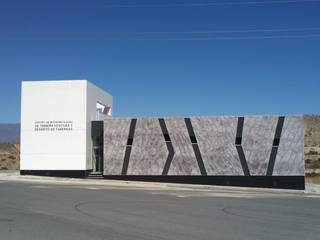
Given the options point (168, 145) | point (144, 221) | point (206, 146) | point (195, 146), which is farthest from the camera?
point (168, 145)

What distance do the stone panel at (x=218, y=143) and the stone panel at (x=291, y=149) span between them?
319cm

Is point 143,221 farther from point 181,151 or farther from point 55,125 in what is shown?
point 55,125

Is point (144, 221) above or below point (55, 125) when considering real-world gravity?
below

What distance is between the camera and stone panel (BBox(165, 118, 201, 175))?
152 ft

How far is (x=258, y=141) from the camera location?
1781 inches

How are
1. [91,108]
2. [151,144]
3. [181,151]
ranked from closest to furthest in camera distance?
[181,151]
[151,144]
[91,108]

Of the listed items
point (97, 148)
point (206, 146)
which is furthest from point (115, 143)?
point (206, 146)

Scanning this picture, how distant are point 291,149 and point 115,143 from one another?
47.0ft

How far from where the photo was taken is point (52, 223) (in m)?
14.8

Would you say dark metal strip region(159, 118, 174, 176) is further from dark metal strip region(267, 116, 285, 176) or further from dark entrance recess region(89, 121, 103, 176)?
dark metal strip region(267, 116, 285, 176)

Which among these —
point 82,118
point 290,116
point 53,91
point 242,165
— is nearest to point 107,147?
point 82,118

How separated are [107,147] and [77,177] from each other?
3.86 metres

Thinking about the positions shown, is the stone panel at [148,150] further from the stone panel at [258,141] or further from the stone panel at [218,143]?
the stone panel at [258,141]

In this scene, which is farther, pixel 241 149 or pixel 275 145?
pixel 241 149
